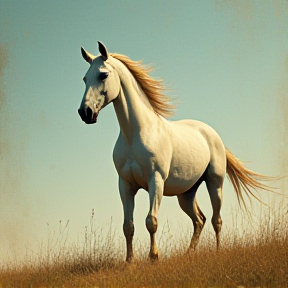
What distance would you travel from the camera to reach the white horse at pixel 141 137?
816 cm

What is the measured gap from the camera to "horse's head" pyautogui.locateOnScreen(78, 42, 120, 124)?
26.1 ft

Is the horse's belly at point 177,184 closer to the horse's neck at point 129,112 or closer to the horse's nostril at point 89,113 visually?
the horse's neck at point 129,112

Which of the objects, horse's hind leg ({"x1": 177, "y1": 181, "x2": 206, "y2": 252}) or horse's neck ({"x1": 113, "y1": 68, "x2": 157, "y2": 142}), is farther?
horse's hind leg ({"x1": 177, "y1": 181, "x2": 206, "y2": 252})

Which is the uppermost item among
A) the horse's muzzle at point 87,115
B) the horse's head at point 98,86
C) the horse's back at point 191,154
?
the horse's head at point 98,86

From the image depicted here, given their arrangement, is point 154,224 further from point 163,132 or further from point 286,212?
point 286,212

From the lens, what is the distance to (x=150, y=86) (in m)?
9.09

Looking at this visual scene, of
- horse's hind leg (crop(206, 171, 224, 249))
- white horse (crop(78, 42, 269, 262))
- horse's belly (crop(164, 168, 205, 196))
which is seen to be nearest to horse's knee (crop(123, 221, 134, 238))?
white horse (crop(78, 42, 269, 262))

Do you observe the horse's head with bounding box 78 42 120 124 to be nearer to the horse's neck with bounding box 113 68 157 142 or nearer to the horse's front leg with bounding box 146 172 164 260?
the horse's neck with bounding box 113 68 157 142

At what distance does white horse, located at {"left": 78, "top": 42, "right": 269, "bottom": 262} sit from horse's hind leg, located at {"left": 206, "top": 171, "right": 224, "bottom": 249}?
454 millimetres

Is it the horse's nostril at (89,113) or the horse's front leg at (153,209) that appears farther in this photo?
the horse's front leg at (153,209)

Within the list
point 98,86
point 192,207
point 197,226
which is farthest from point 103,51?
point 197,226

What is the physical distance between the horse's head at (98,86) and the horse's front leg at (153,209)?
135 centimetres

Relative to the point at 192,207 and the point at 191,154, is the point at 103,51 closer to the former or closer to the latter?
the point at 191,154

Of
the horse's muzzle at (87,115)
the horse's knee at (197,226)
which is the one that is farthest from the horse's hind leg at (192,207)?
the horse's muzzle at (87,115)
